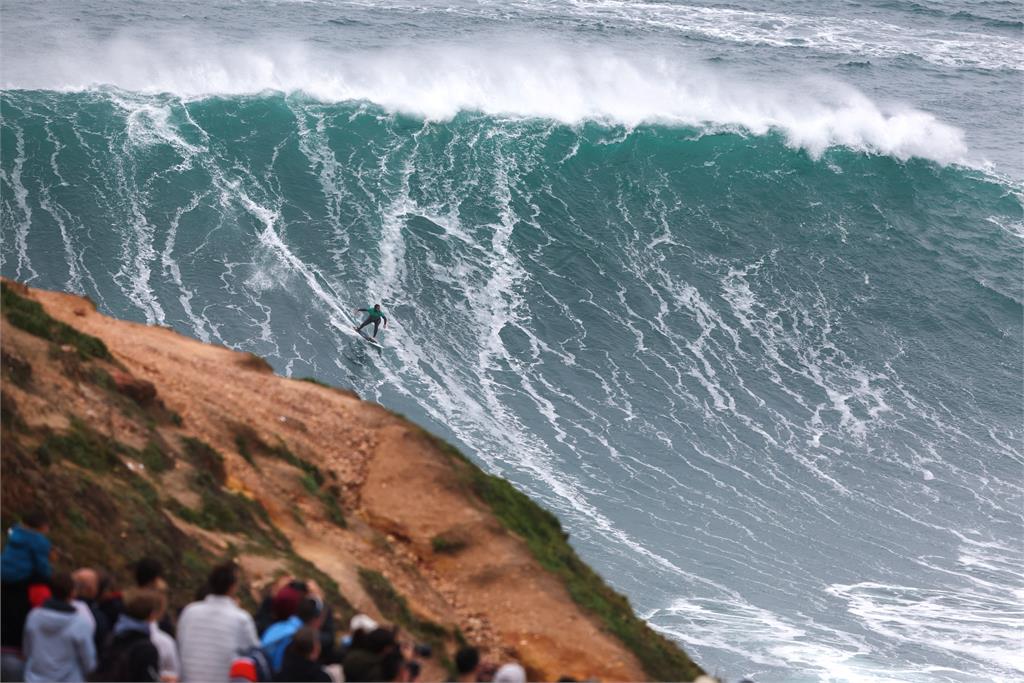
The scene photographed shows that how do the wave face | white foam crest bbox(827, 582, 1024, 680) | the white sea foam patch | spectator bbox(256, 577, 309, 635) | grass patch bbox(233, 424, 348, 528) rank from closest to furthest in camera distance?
1. spectator bbox(256, 577, 309, 635)
2. grass patch bbox(233, 424, 348, 528)
3. white foam crest bbox(827, 582, 1024, 680)
4. the wave face
5. the white sea foam patch

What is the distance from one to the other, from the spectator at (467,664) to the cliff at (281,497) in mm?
3230

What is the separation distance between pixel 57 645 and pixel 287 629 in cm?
159

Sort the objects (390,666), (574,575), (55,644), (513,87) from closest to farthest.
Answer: (55,644) → (390,666) → (574,575) → (513,87)

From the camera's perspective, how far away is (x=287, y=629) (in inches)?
394

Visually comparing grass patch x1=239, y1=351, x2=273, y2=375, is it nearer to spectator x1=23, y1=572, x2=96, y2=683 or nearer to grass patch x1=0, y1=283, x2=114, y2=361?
grass patch x1=0, y1=283, x2=114, y2=361

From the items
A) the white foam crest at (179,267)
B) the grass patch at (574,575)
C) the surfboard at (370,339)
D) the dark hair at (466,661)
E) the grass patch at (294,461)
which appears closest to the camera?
the dark hair at (466,661)

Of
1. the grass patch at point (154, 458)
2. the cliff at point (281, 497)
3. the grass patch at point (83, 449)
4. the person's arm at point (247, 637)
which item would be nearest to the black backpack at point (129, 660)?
the person's arm at point (247, 637)

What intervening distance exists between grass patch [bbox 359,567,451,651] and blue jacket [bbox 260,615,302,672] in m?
4.66

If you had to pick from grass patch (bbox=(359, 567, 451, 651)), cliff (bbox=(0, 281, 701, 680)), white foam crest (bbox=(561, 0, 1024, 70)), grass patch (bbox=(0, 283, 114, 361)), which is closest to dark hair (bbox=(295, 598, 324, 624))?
cliff (bbox=(0, 281, 701, 680))

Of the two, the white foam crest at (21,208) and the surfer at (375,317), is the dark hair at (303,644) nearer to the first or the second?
the surfer at (375,317)

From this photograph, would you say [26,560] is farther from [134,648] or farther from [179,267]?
[179,267]

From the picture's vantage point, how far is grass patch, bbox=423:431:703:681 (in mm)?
17047

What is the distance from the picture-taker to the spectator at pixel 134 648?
9281 mm

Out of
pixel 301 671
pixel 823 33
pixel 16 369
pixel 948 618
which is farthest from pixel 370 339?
pixel 823 33
